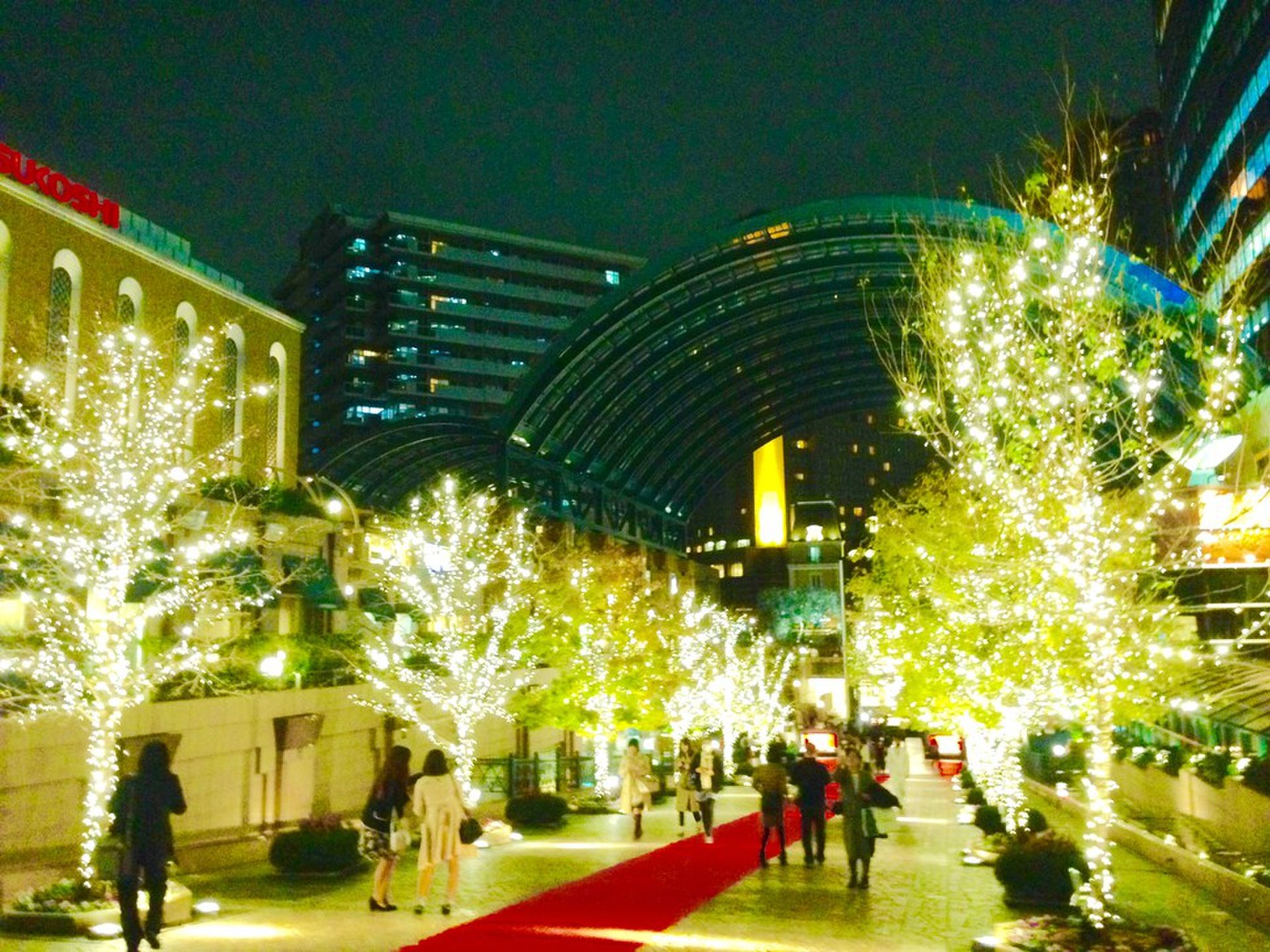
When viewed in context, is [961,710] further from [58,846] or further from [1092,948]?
[58,846]

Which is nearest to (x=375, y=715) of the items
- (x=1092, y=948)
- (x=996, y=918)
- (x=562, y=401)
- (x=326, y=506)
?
(x=326, y=506)

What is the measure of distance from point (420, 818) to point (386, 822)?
1.65ft

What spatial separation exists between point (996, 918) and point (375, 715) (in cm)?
1391

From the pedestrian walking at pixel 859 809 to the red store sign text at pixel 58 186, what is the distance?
23392 millimetres

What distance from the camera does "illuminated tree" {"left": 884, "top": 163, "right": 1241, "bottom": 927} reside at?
10570mm

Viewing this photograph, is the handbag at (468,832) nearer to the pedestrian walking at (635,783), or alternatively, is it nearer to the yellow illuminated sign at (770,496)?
the pedestrian walking at (635,783)

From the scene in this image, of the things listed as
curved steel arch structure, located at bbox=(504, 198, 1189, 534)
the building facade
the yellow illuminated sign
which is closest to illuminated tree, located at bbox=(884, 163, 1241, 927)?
the building facade

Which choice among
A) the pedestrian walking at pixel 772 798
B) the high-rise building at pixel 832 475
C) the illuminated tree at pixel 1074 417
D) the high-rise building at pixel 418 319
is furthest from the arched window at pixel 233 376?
the high-rise building at pixel 832 475

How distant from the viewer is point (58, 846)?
13.5 m

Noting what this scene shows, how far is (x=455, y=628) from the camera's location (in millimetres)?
26266

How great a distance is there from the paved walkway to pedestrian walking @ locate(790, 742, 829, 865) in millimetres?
295

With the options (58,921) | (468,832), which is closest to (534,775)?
(468,832)

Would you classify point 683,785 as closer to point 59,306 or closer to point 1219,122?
point 59,306

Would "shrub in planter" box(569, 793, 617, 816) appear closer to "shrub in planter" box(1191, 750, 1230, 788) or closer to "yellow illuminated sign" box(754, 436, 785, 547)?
"shrub in planter" box(1191, 750, 1230, 788)
